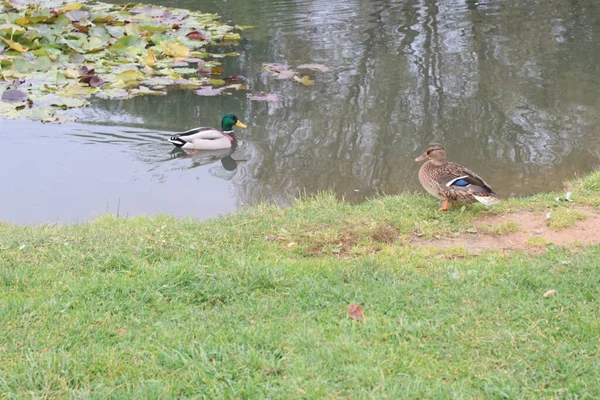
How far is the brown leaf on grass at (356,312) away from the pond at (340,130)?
11.7 ft

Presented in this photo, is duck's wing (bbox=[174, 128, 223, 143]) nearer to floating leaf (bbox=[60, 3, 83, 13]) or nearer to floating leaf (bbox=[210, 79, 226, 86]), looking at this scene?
floating leaf (bbox=[210, 79, 226, 86])

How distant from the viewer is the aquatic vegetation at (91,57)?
1083 cm

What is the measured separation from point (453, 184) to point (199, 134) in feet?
14.0

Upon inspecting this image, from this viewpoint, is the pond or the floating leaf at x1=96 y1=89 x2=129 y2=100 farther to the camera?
the floating leaf at x1=96 y1=89 x2=129 y2=100

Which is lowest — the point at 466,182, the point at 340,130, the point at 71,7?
the point at 340,130

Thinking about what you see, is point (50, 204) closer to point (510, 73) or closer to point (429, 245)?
point (429, 245)

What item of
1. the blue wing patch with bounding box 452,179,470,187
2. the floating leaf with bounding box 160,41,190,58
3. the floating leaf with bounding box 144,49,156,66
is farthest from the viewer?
the floating leaf with bounding box 160,41,190,58

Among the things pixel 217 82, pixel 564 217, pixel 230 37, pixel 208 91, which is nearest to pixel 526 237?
pixel 564 217

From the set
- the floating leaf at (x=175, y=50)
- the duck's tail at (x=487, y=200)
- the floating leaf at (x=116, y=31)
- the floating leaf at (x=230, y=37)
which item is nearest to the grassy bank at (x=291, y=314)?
the duck's tail at (x=487, y=200)

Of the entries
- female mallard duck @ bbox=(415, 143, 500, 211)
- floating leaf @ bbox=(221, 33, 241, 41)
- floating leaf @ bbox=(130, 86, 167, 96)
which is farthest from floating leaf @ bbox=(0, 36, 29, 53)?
female mallard duck @ bbox=(415, 143, 500, 211)

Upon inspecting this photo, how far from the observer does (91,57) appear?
12.4 meters

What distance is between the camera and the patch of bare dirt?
544cm

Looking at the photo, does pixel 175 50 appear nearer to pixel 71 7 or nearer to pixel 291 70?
pixel 291 70

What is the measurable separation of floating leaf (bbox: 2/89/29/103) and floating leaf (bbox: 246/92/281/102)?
132 inches
